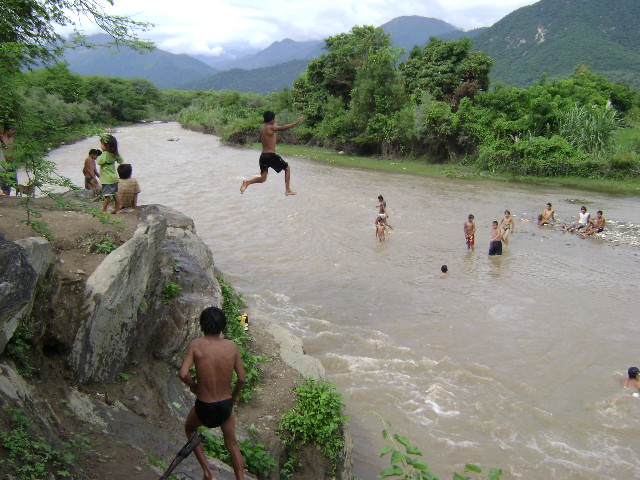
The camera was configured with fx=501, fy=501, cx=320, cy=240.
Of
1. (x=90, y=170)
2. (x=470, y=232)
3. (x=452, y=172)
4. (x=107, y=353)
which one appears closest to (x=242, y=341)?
(x=107, y=353)

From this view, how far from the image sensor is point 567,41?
7788 cm

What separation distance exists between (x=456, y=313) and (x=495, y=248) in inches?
189

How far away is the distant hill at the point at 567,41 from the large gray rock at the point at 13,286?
75188 mm

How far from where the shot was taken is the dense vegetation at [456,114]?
28.6 m

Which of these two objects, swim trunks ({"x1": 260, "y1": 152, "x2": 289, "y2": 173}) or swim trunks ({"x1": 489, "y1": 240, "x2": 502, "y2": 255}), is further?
swim trunks ({"x1": 489, "y1": 240, "x2": 502, "y2": 255})

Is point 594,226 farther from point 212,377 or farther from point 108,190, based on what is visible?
point 212,377

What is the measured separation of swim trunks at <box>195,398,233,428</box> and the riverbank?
86.2ft

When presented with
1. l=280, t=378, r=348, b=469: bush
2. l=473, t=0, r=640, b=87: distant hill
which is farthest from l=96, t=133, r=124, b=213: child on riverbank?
l=473, t=0, r=640, b=87: distant hill

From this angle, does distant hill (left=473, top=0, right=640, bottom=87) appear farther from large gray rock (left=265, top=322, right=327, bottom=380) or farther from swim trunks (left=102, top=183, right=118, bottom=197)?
swim trunks (left=102, top=183, right=118, bottom=197)

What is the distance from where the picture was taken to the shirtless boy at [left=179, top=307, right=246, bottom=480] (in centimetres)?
430

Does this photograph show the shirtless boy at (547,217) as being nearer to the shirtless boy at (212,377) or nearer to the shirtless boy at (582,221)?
the shirtless boy at (582,221)

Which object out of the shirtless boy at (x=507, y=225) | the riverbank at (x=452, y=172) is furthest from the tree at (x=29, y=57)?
the riverbank at (x=452, y=172)

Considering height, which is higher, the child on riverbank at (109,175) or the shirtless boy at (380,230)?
the child on riverbank at (109,175)

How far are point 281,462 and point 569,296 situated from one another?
985cm
